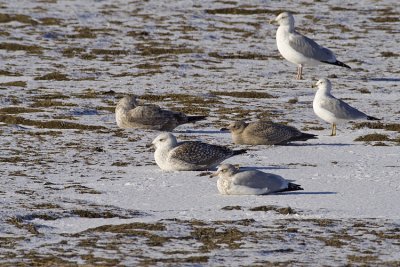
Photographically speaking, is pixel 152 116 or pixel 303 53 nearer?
pixel 152 116

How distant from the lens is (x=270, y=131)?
40.3ft

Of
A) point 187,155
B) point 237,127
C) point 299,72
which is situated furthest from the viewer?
point 299,72

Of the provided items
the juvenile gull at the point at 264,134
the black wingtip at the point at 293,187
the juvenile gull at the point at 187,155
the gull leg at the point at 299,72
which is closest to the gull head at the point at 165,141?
the juvenile gull at the point at 187,155

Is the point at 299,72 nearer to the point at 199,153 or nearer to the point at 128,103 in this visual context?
the point at 128,103

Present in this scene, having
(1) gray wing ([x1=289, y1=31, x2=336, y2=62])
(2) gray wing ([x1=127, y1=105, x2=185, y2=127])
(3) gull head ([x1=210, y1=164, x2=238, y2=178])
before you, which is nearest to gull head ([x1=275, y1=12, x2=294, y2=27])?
(1) gray wing ([x1=289, y1=31, x2=336, y2=62])

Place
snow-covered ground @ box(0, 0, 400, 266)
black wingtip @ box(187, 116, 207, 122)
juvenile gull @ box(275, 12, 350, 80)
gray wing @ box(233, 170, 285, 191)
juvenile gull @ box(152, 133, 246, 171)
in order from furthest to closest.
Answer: juvenile gull @ box(275, 12, 350, 80) < black wingtip @ box(187, 116, 207, 122) < juvenile gull @ box(152, 133, 246, 171) < gray wing @ box(233, 170, 285, 191) < snow-covered ground @ box(0, 0, 400, 266)

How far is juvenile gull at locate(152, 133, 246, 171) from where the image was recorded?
10.9 m

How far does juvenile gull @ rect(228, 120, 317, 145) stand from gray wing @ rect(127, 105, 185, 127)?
1138 mm

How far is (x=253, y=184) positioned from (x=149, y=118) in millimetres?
3894

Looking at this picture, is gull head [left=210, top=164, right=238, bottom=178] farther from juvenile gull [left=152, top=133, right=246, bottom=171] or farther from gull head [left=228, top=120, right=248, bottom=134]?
gull head [left=228, top=120, right=248, bottom=134]

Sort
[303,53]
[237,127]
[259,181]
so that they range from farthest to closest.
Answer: [303,53]
[237,127]
[259,181]

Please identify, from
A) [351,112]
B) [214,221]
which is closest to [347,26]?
[351,112]

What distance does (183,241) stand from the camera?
8.02 m

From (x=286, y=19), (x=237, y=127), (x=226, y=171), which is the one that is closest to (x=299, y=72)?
(x=286, y=19)
